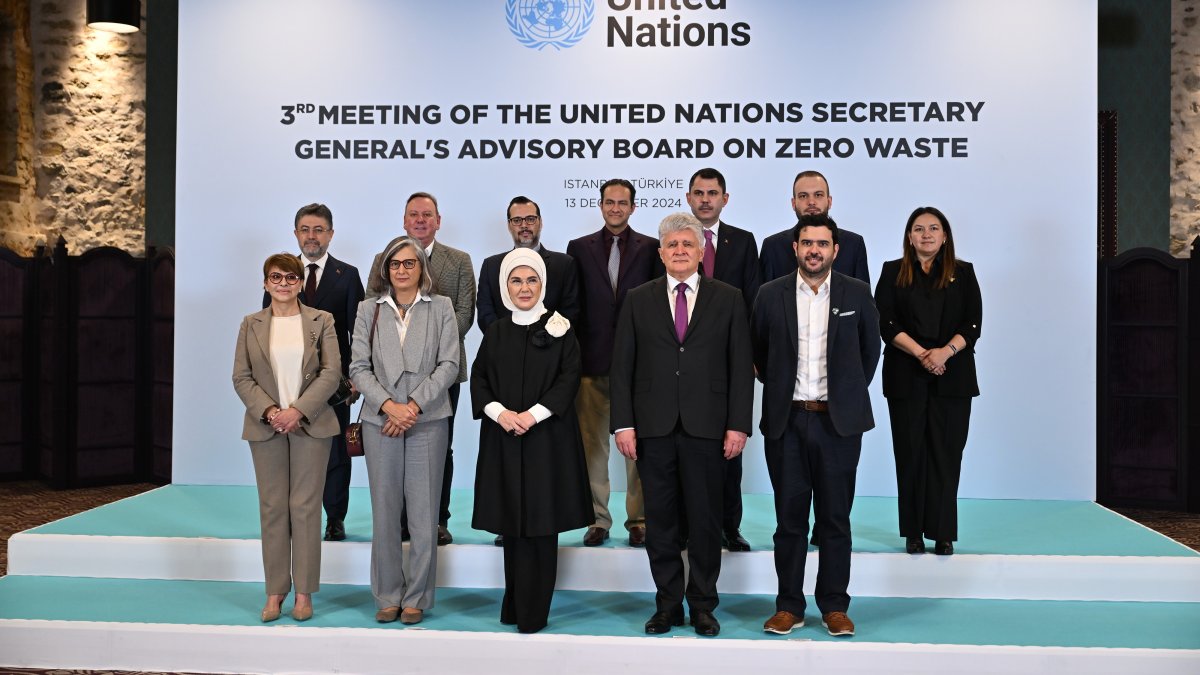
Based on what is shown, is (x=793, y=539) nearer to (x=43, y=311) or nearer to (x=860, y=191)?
(x=860, y=191)

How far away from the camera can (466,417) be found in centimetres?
634

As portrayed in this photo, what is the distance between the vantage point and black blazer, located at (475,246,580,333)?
459 centimetres

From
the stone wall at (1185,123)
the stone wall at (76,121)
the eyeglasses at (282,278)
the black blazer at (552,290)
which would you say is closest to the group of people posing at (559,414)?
the eyeglasses at (282,278)

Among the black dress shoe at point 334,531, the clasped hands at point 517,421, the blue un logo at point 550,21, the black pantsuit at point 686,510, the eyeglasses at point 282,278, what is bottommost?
the black dress shoe at point 334,531

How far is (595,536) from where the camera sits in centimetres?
474

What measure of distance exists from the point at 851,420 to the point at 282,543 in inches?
87.2

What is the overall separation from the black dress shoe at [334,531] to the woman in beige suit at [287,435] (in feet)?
2.35

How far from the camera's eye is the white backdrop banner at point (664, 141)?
604 centimetres

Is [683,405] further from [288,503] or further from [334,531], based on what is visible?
[334,531]

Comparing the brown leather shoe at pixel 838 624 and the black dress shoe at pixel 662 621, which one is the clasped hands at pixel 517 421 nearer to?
the black dress shoe at pixel 662 621

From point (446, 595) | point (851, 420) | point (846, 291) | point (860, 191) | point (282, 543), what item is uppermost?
point (860, 191)

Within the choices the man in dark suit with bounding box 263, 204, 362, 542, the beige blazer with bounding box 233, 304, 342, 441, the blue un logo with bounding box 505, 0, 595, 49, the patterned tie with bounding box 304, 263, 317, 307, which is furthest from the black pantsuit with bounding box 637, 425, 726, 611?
the blue un logo with bounding box 505, 0, 595, 49

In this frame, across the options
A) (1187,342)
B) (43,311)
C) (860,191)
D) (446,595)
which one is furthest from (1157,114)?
(43,311)

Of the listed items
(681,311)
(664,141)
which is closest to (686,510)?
(681,311)
